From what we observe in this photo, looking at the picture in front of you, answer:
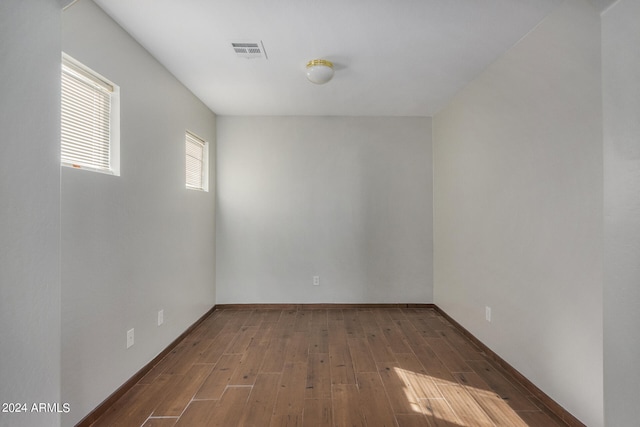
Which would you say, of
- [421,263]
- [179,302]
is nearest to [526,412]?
[421,263]

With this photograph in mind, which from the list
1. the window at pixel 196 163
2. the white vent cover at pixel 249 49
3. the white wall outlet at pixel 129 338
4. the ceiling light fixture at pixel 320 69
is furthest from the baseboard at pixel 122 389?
the ceiling light fixture at pixel 320 69

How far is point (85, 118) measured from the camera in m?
1.87

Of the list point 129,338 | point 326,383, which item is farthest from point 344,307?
point 129,338

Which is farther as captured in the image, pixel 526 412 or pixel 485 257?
pixel 485 257

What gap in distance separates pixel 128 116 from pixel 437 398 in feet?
9.59

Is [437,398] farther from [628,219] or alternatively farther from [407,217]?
[407,217]

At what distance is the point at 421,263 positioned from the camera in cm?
421

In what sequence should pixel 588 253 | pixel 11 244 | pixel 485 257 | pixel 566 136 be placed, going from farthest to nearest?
pixel 485 257 → pixel 566 136 → pixel 588 253 → pixel 11 244

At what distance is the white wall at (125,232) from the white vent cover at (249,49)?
73 cm

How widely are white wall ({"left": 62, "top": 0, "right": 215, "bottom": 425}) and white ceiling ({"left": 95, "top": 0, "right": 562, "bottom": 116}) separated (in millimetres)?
257

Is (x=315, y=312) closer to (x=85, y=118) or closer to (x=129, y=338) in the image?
(x=129, y=338)

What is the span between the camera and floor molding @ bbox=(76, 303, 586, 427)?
186cm

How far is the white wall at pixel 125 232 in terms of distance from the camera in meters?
1.73

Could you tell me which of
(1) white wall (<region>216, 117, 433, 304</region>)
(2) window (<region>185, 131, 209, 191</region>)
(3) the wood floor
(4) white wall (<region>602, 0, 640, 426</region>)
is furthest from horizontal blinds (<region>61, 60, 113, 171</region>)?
(4) white wall (<region>602, 0, 640, 426</region>)
